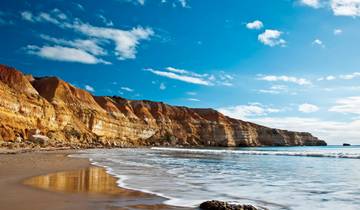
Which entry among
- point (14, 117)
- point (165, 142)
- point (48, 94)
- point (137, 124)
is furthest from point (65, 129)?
point (165, 142)

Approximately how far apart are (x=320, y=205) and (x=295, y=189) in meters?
2.41

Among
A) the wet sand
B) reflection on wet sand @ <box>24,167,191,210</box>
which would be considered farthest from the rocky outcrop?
the wet sand

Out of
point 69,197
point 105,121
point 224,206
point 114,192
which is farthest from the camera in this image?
point 105,121

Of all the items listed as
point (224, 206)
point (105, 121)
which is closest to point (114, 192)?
point (224, 206)

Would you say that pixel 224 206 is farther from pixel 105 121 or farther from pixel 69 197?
pixel 105 121

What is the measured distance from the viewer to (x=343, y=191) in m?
9.87

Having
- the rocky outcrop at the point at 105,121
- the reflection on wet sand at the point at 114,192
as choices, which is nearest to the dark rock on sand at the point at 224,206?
the reflection on wet sand at the point at 114,192

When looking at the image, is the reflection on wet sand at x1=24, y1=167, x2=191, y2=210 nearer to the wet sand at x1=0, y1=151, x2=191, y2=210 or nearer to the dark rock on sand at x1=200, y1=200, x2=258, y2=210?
the wet sand at x1=0, y1=151, x2=191, y2=210

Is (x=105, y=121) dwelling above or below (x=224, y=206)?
above

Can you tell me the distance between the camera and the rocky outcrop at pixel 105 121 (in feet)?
147

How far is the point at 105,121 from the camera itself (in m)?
75.4

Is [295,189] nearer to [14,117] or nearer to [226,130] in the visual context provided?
[14,117]

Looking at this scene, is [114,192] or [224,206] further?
[114,192]

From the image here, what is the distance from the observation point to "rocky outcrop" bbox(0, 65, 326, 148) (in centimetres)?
4481
